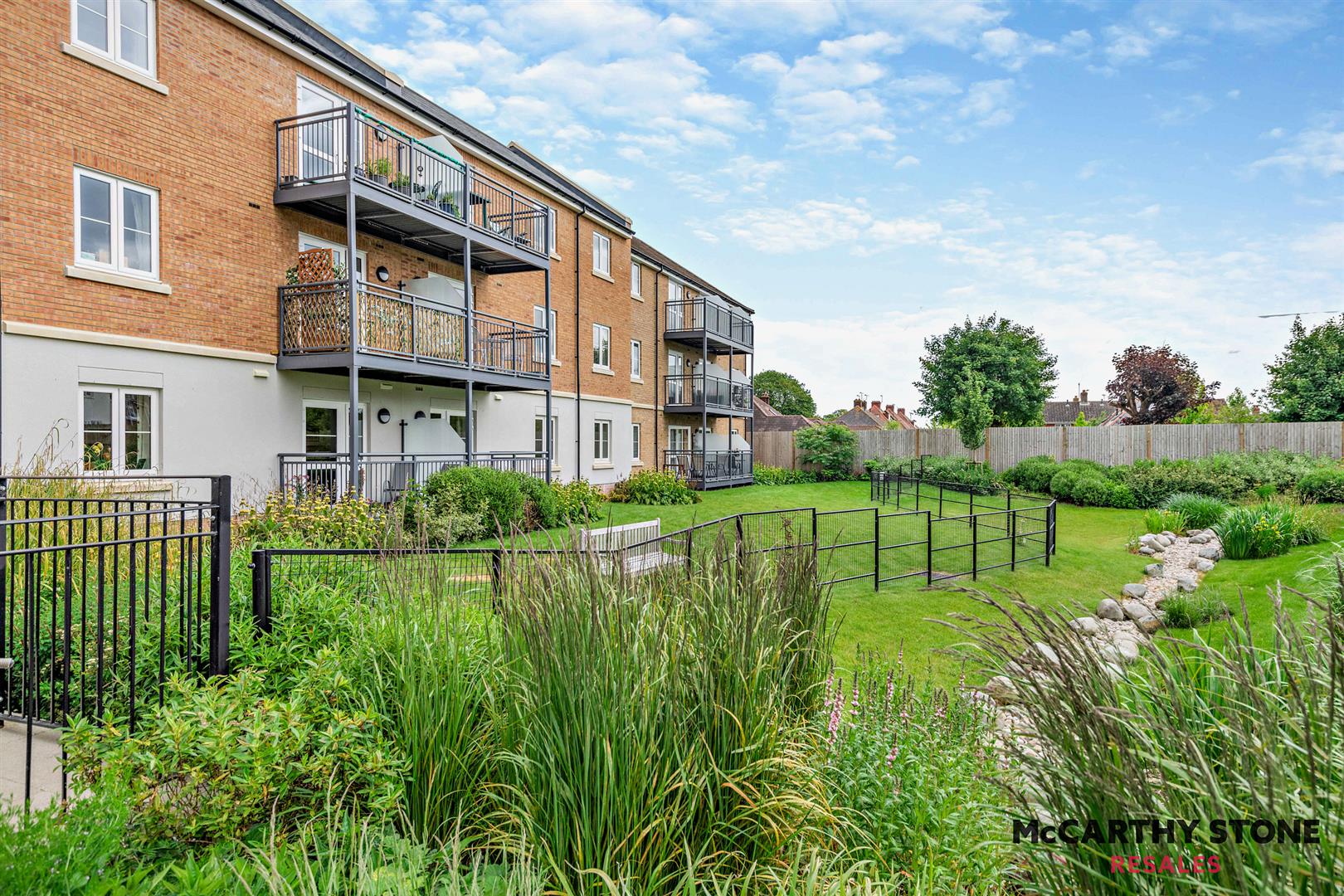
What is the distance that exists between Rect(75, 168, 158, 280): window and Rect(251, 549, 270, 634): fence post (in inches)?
334

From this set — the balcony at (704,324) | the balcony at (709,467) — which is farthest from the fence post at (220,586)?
the balcony at (704,324)

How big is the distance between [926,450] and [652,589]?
3050 cm

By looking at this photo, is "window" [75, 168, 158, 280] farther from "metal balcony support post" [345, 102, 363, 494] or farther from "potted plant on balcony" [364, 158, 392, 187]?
"potted plant on balcony" [364, 158, 392, 187]

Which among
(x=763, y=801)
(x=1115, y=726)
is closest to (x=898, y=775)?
(x=763, y=801)

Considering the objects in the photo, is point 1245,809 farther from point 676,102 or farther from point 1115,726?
point 676,102

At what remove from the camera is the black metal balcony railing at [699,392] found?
1101 inches

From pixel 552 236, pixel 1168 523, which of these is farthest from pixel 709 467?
pixel 1168 523

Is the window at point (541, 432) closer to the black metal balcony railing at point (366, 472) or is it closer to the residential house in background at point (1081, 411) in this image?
the black metal balcony railing at point (366, 472)

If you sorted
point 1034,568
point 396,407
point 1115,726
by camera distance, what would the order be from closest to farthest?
1. point 1115,726
2. point 1034,568
3. point 396,407

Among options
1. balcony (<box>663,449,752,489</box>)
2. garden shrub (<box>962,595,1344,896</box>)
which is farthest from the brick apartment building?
garden shrub (<box>962,595,1344,896</box>)

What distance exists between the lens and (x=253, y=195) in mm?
12156

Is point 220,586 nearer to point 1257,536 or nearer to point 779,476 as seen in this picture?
point 1257,536

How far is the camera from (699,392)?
28688mm

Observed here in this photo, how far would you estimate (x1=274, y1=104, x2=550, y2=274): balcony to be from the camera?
40.8 feet
